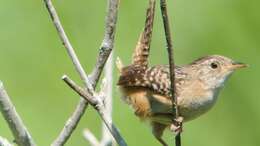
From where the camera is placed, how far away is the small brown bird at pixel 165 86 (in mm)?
3631

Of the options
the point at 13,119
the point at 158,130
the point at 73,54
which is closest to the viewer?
the point at 13,119

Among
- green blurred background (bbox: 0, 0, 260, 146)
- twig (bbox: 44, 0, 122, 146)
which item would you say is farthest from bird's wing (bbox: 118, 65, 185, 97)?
green blurred background (bbox: 0, 0, 260, 146)

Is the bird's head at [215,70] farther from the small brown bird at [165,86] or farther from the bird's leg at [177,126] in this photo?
the bird's leg at [177,126]

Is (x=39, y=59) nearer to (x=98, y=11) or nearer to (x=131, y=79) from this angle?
(x=98, y=11)

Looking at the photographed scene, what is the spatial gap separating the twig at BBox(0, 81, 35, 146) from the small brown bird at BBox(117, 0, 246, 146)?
3.33 ft

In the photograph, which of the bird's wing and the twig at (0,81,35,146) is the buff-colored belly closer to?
the bird's wing

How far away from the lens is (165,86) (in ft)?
12.1

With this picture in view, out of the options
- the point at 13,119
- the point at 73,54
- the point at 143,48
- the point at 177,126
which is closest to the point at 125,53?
the point at 143,48

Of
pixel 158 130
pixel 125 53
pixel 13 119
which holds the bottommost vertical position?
pixel 125 53

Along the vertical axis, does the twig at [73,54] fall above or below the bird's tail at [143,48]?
above

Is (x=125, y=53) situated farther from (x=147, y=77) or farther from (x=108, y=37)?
(x=108, y=37)

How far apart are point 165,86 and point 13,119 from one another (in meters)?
1.16

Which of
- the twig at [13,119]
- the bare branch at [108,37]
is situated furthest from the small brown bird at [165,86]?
the twig at [13,119]

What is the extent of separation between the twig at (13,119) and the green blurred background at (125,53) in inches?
109
